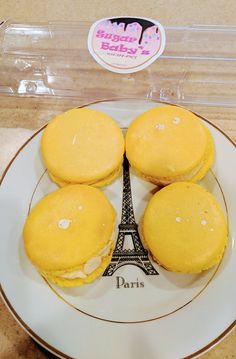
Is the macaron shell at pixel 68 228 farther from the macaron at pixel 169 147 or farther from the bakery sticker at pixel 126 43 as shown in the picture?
the bakery sticker at pixel 126 43

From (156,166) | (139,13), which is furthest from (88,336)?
(139,13)

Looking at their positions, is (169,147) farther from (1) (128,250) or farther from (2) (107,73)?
(2) (107,73)

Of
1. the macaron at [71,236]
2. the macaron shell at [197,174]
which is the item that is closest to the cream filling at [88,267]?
the macaron at [71,236]

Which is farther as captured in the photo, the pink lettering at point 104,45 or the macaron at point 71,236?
the pink lettering at point 104,45

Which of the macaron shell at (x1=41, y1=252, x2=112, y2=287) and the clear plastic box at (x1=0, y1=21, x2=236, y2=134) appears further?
the clear plastic box at (x1=0, y1=21, x2=236, y2=134)

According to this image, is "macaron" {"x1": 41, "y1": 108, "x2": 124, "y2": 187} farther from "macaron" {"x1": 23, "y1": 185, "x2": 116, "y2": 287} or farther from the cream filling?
the cream filling

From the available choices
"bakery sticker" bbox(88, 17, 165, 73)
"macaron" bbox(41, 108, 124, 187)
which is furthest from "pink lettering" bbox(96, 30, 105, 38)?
"macaron" bbox(41, 108, 124, 187)
